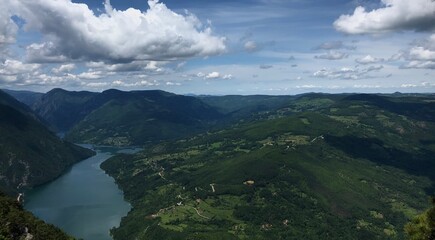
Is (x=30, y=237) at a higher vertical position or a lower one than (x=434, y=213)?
lower

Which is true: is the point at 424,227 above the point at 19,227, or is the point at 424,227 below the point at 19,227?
above

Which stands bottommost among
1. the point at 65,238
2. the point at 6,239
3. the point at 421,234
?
the point at 65,238

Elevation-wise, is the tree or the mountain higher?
the tree

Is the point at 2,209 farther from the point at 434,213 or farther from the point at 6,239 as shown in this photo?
the point at 434,213

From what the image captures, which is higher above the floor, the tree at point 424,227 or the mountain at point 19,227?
the tree at point 424,227

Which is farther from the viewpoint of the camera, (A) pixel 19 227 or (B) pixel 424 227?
(A) pixel 19 227

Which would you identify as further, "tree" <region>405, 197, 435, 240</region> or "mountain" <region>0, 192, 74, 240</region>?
"mountain" <region>0, 192, 74, 240</region>

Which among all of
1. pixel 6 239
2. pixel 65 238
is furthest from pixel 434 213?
pixel 65 238

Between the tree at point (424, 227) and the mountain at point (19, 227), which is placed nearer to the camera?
the tree at point (424, 227)
